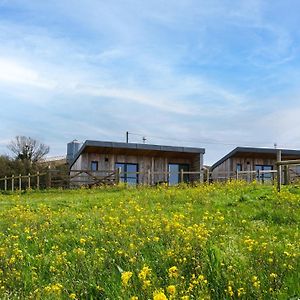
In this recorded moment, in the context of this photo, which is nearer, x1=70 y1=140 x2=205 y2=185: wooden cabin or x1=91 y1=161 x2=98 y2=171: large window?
x1=70 y1=140 x2=205 y2=185: wooden cabin

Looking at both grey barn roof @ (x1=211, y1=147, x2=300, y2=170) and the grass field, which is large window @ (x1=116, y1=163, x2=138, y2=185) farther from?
the grass field

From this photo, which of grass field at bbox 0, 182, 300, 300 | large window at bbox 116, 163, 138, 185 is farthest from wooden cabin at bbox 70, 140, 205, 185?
grass field at bbox 0, 182, 300, 300

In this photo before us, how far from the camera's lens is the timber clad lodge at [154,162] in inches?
1232

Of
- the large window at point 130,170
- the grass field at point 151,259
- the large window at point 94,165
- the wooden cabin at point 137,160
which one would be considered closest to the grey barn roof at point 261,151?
the wooden cabin at point 137,160

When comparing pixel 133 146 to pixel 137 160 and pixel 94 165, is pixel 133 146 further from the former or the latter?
pixel 94 165

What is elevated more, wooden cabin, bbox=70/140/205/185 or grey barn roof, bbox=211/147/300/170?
grey barn roof, bbox=211/147/300/170

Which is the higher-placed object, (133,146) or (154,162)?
(133,146)

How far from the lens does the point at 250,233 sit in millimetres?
7695

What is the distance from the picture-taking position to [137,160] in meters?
33.6

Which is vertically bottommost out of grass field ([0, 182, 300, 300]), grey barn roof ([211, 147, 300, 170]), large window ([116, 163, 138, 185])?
grass field ([0, 182, 300, 300])

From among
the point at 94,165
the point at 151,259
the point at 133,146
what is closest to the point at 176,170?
the point at 133,146

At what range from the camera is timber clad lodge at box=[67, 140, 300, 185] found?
31.3 m

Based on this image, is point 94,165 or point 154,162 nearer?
point 94,165

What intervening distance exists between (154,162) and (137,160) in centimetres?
115
